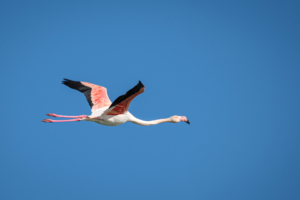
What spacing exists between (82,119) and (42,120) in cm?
181

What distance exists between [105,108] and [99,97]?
1.31 metres

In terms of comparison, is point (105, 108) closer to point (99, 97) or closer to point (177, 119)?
point (99, 97)

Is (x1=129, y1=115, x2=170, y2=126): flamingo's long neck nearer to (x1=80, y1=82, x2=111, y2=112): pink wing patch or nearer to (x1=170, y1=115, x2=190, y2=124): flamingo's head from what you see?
(x1=170, y1=115, x2=190, y2=124): flamingo's head

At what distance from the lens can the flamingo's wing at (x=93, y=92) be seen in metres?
16.8

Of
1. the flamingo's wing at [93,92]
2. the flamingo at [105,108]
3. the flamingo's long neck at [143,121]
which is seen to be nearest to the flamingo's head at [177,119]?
the flamingo at [105,108]

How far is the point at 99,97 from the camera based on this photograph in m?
17.2

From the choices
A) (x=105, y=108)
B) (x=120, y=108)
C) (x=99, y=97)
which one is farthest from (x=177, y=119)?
(x=99, y=97)

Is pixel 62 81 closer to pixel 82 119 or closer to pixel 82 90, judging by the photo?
pixel 82 90

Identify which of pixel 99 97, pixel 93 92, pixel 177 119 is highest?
pixel 93 92

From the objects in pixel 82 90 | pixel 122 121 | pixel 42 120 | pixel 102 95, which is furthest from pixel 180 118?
pixel 42 120

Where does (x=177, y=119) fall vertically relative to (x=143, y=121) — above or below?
above

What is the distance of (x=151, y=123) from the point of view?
1630 centimetres

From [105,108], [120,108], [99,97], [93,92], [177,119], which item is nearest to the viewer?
Answer: [120,108]

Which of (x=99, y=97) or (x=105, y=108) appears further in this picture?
(x=99, y=97)
